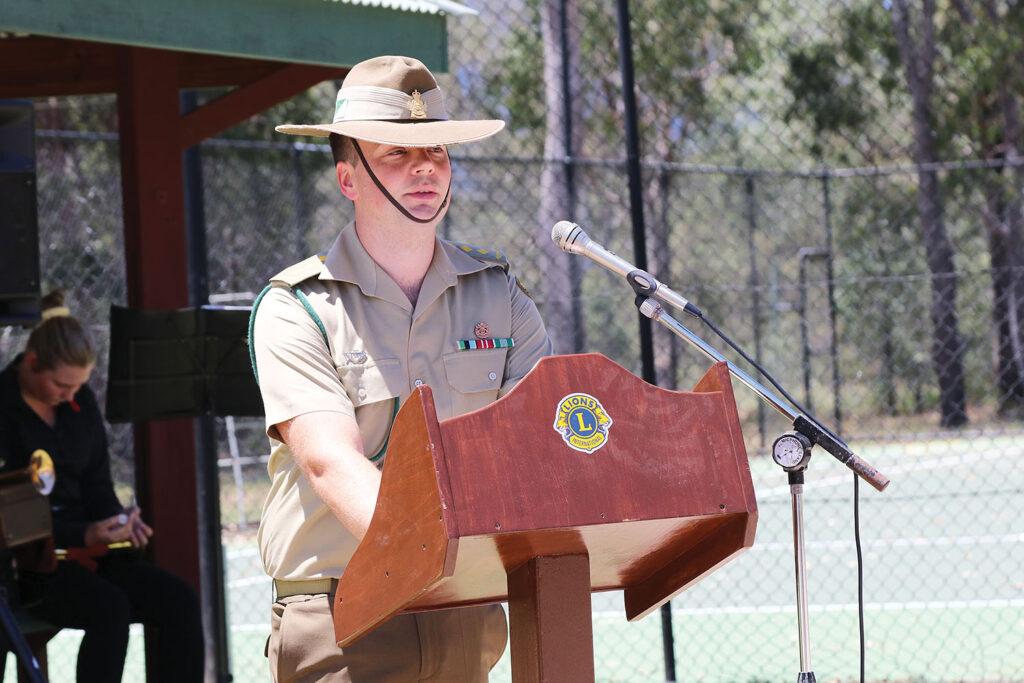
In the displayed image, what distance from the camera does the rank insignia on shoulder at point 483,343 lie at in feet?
8.16

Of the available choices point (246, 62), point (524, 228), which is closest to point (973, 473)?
point (524, 228)

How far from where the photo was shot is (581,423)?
1.76 meters

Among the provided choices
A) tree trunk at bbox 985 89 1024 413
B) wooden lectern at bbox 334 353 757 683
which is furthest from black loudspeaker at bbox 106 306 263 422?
tree trunk at bbox 985 89 1024 413

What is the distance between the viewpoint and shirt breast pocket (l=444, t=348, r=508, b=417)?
2467 mm

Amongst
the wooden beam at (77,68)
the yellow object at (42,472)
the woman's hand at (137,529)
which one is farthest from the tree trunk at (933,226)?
the yellow object at (42,472)

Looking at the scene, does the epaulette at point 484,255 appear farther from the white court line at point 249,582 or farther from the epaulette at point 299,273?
the white court line at point 249,582

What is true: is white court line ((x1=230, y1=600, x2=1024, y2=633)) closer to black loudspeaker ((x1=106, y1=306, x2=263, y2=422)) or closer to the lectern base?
black loudspeaker ((x1=106, y1=306, x2=263, y2=422))

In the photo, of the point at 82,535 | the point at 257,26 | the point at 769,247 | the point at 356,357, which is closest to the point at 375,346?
the point at 356,357

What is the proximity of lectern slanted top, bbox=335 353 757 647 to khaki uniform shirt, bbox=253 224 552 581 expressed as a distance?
48 centimetres

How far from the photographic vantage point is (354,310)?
2443 millimetres

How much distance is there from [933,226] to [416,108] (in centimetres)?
1314

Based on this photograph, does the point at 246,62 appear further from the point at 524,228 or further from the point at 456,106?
the point at 456,106

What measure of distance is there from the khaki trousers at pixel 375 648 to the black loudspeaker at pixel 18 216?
81.3 inches

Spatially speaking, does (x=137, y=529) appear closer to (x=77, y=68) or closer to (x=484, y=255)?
(x=77, y=68)
